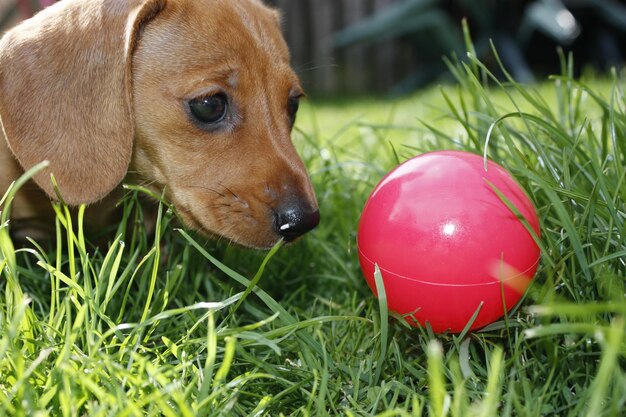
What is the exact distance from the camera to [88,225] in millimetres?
2588

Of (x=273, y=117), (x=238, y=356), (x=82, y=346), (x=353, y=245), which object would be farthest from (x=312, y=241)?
(x=82, y=346)

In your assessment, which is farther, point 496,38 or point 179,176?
point 496,38

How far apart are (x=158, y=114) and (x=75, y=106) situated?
0.85 feet

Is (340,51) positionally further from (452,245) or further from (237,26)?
(452,245)

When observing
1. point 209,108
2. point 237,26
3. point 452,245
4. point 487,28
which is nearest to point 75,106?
point 209,108

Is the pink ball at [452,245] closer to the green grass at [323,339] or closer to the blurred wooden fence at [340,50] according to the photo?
the green grass at [323,339]

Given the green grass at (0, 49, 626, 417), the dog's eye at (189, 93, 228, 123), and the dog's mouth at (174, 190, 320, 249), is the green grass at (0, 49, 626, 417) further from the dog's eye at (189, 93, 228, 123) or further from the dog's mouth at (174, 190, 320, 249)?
the dog's eye at (189, 93, 228, 123)

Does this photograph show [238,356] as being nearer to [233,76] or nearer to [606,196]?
[233,76]

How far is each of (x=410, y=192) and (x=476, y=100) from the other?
106 centimetres

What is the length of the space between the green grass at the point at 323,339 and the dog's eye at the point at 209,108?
1.40 feet

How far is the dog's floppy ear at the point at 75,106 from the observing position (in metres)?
2.26

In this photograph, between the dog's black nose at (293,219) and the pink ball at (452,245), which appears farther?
the dog's black nose at (293,219)

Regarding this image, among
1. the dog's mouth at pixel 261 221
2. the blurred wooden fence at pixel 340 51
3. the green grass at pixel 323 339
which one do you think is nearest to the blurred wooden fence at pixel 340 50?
the blurred wooden fence at pixel 340 51

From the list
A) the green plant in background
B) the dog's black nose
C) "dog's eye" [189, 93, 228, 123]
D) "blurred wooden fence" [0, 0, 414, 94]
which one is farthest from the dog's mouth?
"blurred wooden fence" [0, 0, 414, 94]
